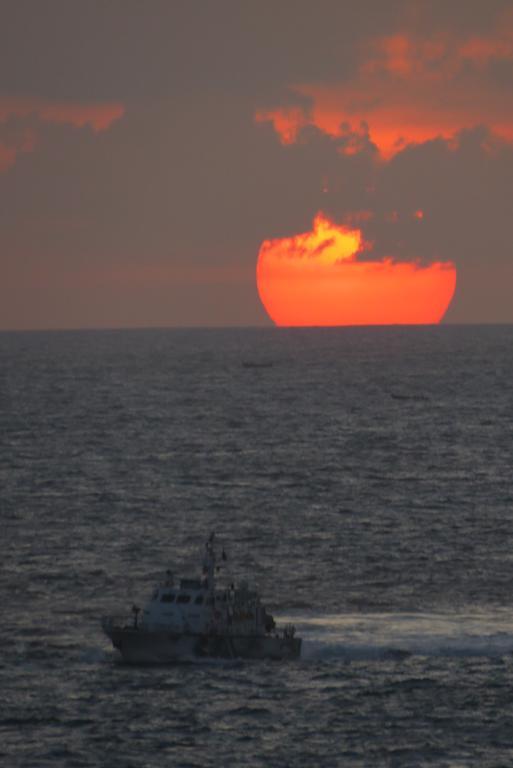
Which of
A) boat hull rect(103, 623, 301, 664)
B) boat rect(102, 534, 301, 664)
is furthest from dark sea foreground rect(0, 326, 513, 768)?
boat rect(102, 534, 301, 664)

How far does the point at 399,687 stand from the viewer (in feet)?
252

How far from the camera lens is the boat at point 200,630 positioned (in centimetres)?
8175

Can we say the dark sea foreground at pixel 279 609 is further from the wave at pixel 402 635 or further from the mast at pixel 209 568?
the mast at pixel 209 568

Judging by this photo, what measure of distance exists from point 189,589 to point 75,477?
241 ft

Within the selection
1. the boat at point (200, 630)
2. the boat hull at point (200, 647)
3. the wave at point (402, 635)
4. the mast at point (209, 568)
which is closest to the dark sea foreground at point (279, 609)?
the wave at point (402, 635)

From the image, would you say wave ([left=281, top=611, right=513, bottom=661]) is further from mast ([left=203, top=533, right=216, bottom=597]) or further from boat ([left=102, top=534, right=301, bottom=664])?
mast ([left=203, top=533, right=216, bottom=597])

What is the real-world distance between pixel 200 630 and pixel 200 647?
0.86 meters

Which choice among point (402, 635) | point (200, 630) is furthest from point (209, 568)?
point (402, 635)

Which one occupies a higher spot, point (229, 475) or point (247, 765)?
point (229, 475)

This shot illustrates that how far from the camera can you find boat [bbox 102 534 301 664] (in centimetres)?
8175

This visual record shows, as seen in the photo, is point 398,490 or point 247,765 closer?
point 247,765

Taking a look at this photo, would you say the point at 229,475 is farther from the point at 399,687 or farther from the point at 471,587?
the point at 399,687

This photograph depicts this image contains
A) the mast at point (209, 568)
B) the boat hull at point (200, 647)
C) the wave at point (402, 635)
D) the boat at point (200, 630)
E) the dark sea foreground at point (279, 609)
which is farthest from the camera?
the mast at point (209, 568)

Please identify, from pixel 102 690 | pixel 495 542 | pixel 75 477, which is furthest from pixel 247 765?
pixel 75 477
